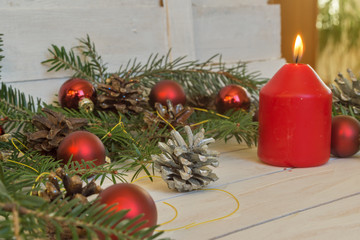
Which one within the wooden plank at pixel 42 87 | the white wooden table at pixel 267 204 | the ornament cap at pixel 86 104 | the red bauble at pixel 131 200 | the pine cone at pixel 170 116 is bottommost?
the white wooden table at pixel 267 204

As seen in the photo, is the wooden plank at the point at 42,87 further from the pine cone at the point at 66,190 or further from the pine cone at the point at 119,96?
the pine cone at the point at 66,190

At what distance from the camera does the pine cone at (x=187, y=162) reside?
0.54 m

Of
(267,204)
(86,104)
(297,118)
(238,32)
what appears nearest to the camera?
(267,204)

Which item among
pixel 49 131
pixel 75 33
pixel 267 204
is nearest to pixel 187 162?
pixel 267 204

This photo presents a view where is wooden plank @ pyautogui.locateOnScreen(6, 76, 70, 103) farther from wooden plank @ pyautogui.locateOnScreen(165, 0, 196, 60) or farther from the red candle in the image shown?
the red candle

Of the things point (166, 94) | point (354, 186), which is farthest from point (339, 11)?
point (354, 186)

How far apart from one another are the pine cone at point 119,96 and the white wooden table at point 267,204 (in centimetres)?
20

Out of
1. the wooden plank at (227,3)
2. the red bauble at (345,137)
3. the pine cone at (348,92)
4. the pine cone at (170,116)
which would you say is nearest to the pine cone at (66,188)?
the pine cone at (170,116)

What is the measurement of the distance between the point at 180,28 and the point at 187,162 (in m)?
0.55

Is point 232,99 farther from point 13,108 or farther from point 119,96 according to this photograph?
point 13,108

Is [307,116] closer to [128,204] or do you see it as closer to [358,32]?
[128,204]

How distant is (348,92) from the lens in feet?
2.54

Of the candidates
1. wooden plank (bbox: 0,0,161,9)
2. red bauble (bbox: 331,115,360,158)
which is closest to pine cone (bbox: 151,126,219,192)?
red bauble (bbox: 331,115,360,158)

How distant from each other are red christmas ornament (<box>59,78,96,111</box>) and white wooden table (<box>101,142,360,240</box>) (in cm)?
21
